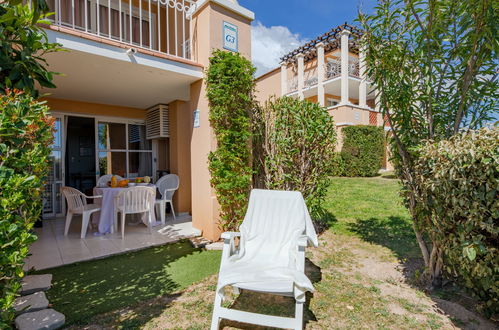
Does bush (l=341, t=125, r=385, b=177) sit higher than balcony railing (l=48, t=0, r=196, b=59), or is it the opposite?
balcony railing (l=48, t=0, r=196, b=59)

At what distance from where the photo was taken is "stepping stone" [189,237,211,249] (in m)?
4.68

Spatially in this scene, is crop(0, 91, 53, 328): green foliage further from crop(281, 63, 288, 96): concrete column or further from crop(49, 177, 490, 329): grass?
crop(281, 63, 288, 96): concrete column

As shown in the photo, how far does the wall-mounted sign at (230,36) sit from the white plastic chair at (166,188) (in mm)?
3623

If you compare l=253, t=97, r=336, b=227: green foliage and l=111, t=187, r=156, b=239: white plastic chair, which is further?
l=111, t=187, r=156, b=239: white plastic chair

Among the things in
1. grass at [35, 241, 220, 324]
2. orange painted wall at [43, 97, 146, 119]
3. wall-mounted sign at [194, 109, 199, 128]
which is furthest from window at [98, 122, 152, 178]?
grass at [35, 241, 220, 324]

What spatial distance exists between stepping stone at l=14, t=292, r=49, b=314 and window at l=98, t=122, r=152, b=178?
5386mm

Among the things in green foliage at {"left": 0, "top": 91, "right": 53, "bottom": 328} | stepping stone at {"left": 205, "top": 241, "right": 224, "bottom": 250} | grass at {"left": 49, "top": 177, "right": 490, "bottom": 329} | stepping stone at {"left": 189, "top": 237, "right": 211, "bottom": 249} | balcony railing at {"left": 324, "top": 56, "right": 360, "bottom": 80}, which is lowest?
grass at {"left": 49, "top": 177, "right": 490, "bottom": 329}

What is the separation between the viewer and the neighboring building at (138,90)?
14.8ft

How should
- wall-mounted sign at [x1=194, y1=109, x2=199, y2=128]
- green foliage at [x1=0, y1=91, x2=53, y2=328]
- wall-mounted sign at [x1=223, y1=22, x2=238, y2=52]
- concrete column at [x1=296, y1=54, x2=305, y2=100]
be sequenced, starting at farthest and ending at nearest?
concrete column at [x1=296, y1=54, x2=305, y2=100], wall-mounted sign at [x1=194, y1=109, x2=199, y2=128], wall-mounted sign at [x1=223, y1=22, x2=238, y2=52], green foliage at [x1=0, y1=91, x2=53, y2=328]

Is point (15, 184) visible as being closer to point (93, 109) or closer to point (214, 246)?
point (214, 246)

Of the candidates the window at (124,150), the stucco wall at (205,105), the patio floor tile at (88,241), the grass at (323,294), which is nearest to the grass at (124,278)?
the grass at (323,294)

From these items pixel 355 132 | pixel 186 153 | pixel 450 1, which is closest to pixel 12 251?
pixel 450 1

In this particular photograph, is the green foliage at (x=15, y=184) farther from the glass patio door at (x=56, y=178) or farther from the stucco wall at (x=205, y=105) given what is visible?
the glass patio door at (x=56, y=178)

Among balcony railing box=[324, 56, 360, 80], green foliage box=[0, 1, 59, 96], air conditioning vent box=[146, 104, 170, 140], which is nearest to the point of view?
green foliage box=[0, 1, 59, 96]
